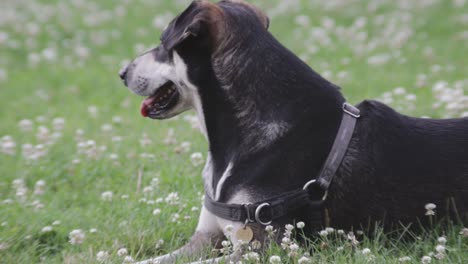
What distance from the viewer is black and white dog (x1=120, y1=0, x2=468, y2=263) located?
3635 millimetres

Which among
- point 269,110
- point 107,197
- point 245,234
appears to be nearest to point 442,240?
point 245,234

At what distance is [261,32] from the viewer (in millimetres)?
3775

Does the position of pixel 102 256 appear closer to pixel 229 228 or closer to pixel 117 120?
pixel 229 228

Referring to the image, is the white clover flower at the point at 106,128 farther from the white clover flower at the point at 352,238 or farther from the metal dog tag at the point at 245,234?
the white clover flower at the point at 352,238

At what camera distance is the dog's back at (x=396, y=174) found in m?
3.67

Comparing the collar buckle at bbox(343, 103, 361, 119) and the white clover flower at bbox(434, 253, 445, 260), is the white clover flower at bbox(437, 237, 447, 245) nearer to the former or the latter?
the white clover flower at bbox(434, 253, 445, 260)

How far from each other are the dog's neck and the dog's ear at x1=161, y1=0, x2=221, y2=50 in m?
0.19

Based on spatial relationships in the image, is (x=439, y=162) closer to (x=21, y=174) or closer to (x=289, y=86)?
(x=289, y=86)

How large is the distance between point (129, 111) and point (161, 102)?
4051mm

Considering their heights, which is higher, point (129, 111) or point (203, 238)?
point (129, 111)

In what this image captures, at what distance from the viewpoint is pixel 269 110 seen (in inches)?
144

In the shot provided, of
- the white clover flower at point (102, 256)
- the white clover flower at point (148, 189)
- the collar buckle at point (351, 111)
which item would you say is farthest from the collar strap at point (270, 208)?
the white clover flower at point (148, 189)

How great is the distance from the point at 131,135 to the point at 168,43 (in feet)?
9.94

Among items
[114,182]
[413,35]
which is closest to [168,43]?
[114,182]
